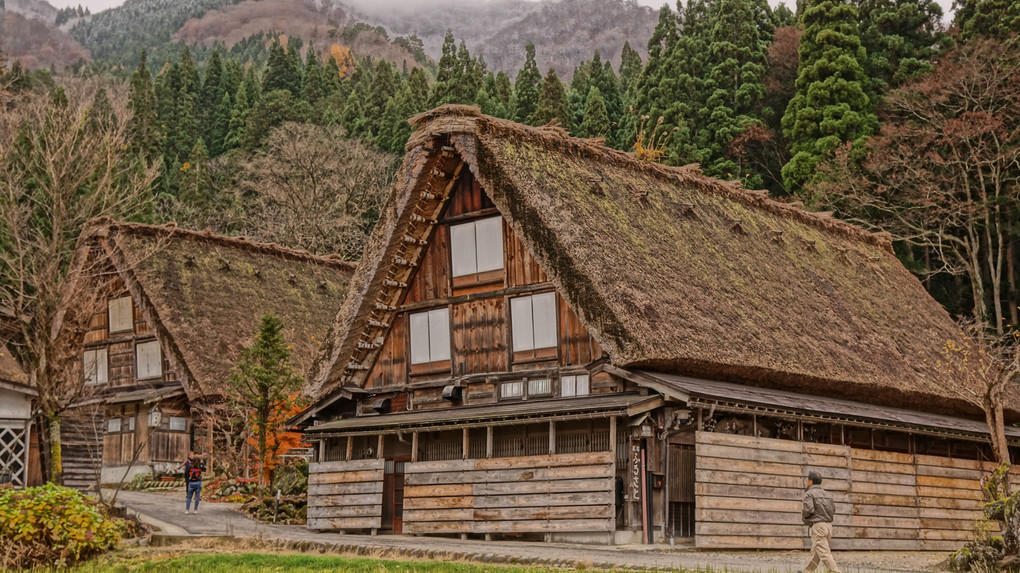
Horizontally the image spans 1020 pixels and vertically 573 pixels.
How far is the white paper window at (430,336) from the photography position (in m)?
22.3

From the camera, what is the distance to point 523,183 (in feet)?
68.3

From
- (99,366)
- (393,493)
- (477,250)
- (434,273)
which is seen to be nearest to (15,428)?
(99,366)

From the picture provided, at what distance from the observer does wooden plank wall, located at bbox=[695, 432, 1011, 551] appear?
1847cm

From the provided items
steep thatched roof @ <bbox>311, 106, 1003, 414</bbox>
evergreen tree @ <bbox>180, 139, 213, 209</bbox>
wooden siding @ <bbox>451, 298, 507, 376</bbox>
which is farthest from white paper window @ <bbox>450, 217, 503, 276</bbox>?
evergreen tree @ <bbox>180, 139, 213, 209</bbox>

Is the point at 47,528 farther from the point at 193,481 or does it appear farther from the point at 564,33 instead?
the point at 564,33

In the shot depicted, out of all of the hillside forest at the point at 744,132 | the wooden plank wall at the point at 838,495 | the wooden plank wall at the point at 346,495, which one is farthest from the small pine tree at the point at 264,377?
the wooden plank wall at the point at 838,495

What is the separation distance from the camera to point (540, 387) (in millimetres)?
20719

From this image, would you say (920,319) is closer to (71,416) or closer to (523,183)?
(523,183)

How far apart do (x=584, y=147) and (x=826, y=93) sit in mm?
19714

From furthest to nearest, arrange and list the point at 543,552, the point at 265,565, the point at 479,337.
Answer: the point at 479,337
the point at 543,552
the point at 265,565

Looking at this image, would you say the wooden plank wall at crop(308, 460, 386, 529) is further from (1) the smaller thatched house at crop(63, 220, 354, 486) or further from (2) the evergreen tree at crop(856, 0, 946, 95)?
(2) the evergreen tree at crop(856, 0, 946, 95)

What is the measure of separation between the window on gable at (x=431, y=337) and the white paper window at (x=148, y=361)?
14666 millimetres

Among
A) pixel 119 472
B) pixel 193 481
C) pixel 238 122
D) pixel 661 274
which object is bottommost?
pixel 119 472

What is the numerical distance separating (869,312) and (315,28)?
14596 cm
